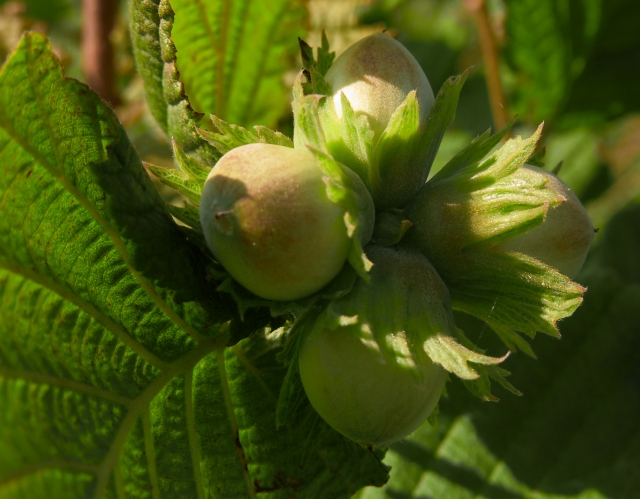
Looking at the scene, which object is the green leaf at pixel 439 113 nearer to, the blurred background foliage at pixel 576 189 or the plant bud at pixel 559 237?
Result: the plant bud at pixel 559 237

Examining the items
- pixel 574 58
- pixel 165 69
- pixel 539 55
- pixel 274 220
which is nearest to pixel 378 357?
pixel 274 220

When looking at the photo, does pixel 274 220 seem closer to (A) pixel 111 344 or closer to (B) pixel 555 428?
(A) pixel 111 344

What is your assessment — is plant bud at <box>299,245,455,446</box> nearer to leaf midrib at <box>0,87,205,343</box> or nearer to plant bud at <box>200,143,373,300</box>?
plant bud at <box>200,143,373,300</box>

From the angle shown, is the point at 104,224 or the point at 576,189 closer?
the point at 104,224

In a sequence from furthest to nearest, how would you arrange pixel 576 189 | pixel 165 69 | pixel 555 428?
1. pixel 576 189
2. pixel 555 428
3. pixel 165 69

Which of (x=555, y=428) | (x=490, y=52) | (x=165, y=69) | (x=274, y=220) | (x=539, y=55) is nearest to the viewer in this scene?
(x=274, y=220)

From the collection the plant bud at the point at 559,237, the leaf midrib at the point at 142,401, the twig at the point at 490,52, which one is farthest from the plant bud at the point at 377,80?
the twig at the point at 490,52

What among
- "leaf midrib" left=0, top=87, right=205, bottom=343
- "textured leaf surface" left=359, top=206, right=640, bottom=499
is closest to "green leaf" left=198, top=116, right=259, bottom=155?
"leaf midrib" left=0, top=87, right=205, bottom=343

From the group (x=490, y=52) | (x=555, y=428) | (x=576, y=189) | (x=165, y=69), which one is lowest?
(x=555, y=428)
